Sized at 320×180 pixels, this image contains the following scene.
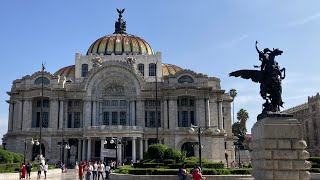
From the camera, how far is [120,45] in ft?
268

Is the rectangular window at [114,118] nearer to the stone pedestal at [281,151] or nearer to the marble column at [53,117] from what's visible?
the marble column at [53,117]

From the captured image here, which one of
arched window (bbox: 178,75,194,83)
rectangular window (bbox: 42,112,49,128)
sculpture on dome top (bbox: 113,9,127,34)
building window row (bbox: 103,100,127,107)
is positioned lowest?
rectangular window (bbox: 42,112,49,128)

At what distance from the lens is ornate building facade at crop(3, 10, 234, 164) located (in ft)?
228

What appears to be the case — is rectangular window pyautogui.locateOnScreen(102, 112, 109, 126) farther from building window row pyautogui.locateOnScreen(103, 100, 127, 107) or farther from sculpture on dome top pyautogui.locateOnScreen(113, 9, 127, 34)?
sculpture on dome top pyautogui.locateOnScreen(113, 9, 127, 34)

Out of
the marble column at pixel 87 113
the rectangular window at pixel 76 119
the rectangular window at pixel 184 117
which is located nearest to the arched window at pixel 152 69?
the rectangular window at pixel 184 117

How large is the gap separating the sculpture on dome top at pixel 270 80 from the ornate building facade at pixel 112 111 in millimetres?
51820

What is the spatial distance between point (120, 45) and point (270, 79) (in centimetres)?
6789

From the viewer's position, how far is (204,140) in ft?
227

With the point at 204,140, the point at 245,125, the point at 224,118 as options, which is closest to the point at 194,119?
the point at 204,140

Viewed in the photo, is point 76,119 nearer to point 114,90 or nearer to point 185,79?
point 114,90

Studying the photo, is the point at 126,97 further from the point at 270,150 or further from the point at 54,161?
the point at 270,150

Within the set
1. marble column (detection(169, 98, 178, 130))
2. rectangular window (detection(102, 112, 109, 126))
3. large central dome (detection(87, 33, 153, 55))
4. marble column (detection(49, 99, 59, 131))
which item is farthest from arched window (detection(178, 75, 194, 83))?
marble column (detection(49, 99, 59, 131))

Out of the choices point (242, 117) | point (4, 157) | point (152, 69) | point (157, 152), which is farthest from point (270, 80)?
point (242, 117)

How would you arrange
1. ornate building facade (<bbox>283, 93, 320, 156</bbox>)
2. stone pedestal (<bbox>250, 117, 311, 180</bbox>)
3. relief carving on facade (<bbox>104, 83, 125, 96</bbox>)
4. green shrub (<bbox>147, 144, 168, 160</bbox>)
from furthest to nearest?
1. ornate building facade (<bbox>283, 93, 320, 156</bbox>)
2. relief carving on facade (<bbox>104, 83, 125, 96</bbox>)
3. green shrub (<bbox>147, 144, 168, 160</bbox>)
4. stone pedestal (<bbox>250, 117, 311, 180</bbox>)
